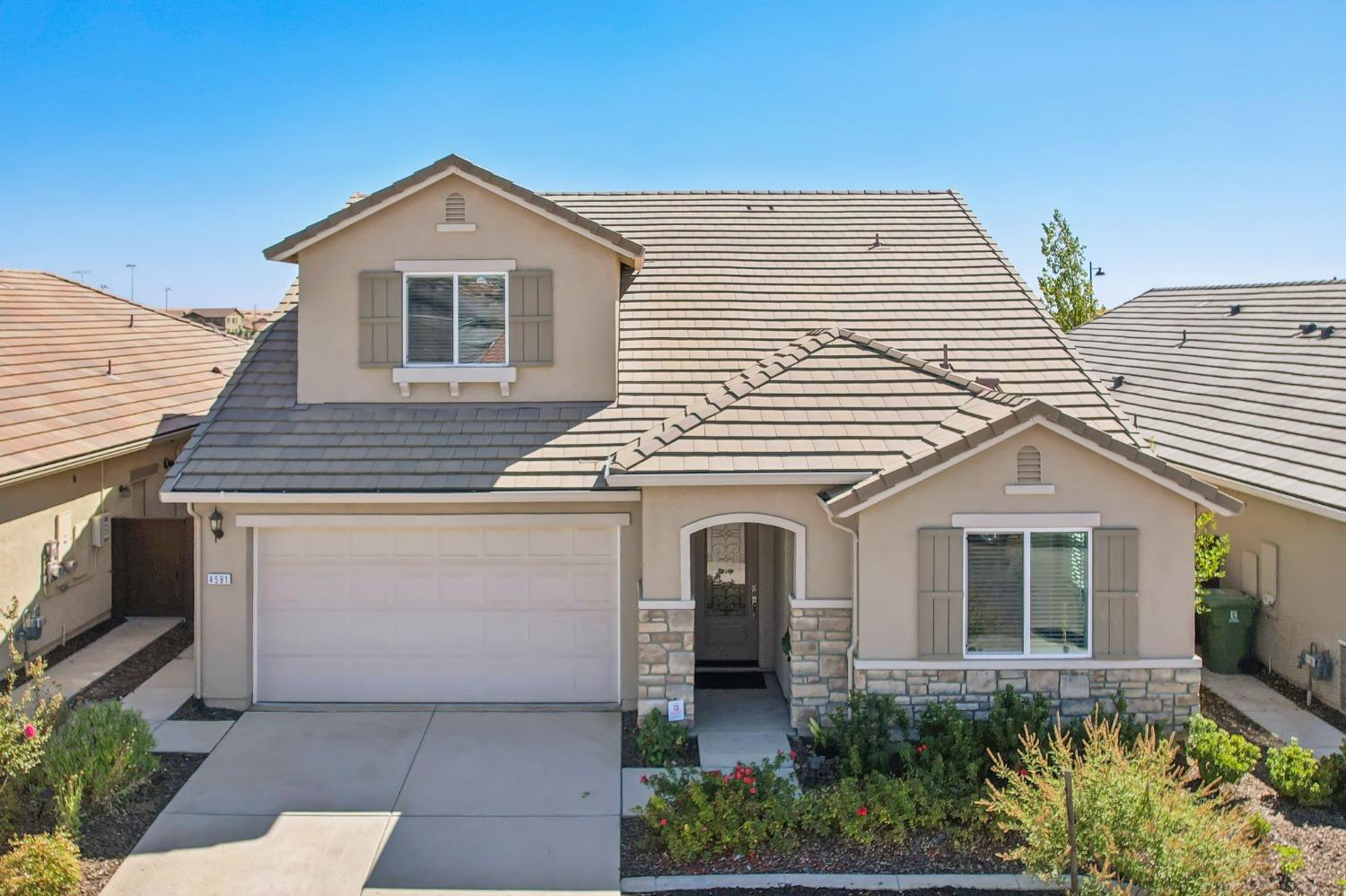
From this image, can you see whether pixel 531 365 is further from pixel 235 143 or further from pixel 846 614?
pixel 235 143

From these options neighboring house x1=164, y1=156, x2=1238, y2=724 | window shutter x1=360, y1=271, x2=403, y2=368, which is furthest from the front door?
window shutter x1=360, y1=271, x2=403, y2=368

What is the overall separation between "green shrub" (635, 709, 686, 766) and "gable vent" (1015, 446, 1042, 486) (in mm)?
4075

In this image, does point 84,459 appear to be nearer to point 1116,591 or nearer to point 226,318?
point 1116,591

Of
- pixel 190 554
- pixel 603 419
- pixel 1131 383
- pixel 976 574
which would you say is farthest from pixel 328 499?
pixel 1131 383

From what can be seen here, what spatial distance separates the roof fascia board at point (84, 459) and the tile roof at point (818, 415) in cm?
670

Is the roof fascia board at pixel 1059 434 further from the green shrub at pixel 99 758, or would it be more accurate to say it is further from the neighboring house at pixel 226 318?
the neighboring house at pixel 226 318

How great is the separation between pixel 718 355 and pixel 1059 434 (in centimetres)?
425

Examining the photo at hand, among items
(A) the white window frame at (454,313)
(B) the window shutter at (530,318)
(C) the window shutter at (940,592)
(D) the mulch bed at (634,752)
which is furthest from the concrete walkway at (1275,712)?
(A) the white window frame at (454,313)

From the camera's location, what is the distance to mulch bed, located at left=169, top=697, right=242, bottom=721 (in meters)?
10.4

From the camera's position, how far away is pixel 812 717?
32.5ft

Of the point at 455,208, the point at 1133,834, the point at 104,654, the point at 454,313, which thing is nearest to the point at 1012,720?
the point at 1133,834

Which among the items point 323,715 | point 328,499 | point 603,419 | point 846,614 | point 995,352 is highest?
point 995,352

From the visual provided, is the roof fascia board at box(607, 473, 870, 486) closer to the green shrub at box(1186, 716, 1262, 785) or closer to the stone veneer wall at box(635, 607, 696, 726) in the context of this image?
the stone veneer wall at box(635, 607, 696, 726)

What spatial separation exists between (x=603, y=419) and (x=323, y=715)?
4.40m
